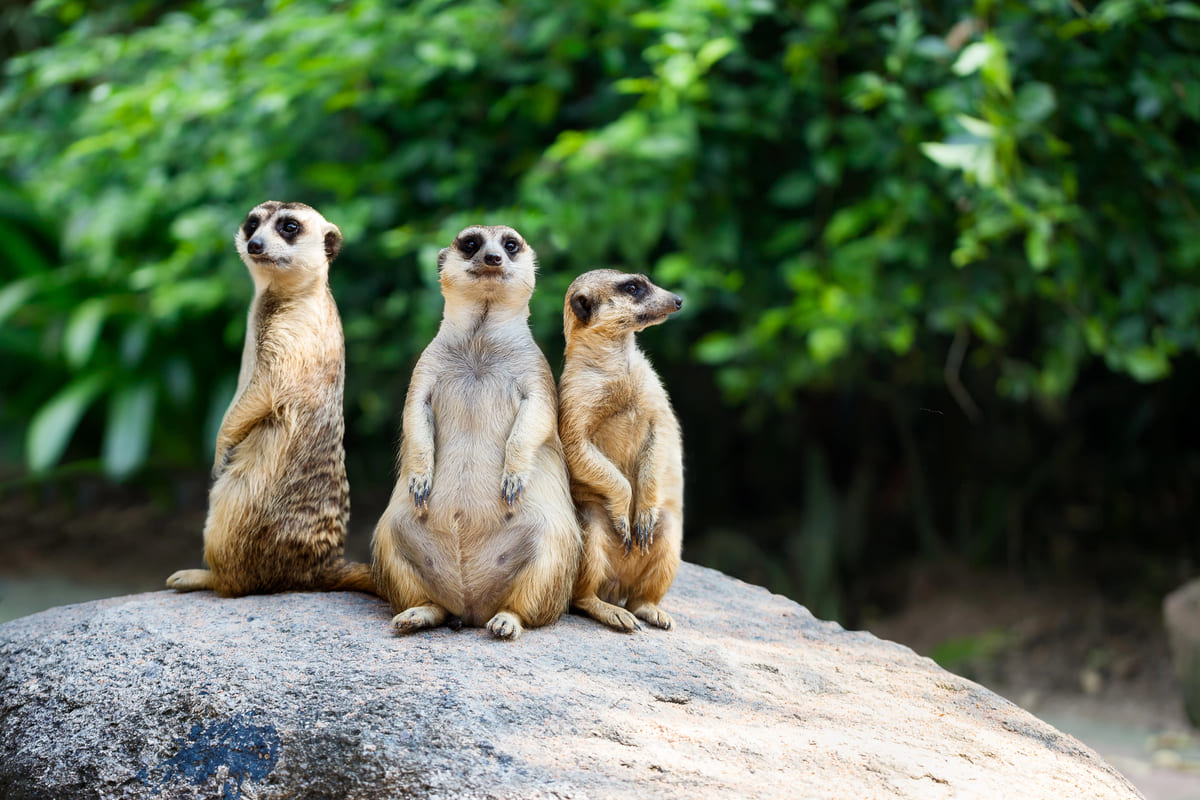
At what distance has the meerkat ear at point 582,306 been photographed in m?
2.66

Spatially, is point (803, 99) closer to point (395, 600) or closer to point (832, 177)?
point (832, 177)

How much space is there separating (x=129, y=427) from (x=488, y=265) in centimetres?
520

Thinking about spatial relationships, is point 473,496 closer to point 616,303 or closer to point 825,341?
point 616,303

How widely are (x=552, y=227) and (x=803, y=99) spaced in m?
1.32

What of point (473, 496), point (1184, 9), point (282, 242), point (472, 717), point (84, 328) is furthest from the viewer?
point (84, 328)

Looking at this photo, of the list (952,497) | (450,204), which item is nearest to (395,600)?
(450,204)

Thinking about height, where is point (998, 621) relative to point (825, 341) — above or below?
below

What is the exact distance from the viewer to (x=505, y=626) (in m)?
2.46

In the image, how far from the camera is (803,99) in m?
4.63

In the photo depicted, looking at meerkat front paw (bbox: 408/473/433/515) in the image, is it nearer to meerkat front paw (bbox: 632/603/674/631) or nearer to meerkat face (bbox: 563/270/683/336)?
meerkat face (bbox: 563/270/683/336)

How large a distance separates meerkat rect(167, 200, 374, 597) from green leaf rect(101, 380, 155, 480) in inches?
168

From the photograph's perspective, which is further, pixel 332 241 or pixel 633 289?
pixel 332 241

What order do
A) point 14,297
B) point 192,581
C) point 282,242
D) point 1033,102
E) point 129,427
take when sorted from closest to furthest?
point 282,242, point 192,581, point 1033,102, point 129,427, point 14,297

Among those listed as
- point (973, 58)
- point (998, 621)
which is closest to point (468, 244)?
point (973, 58)
